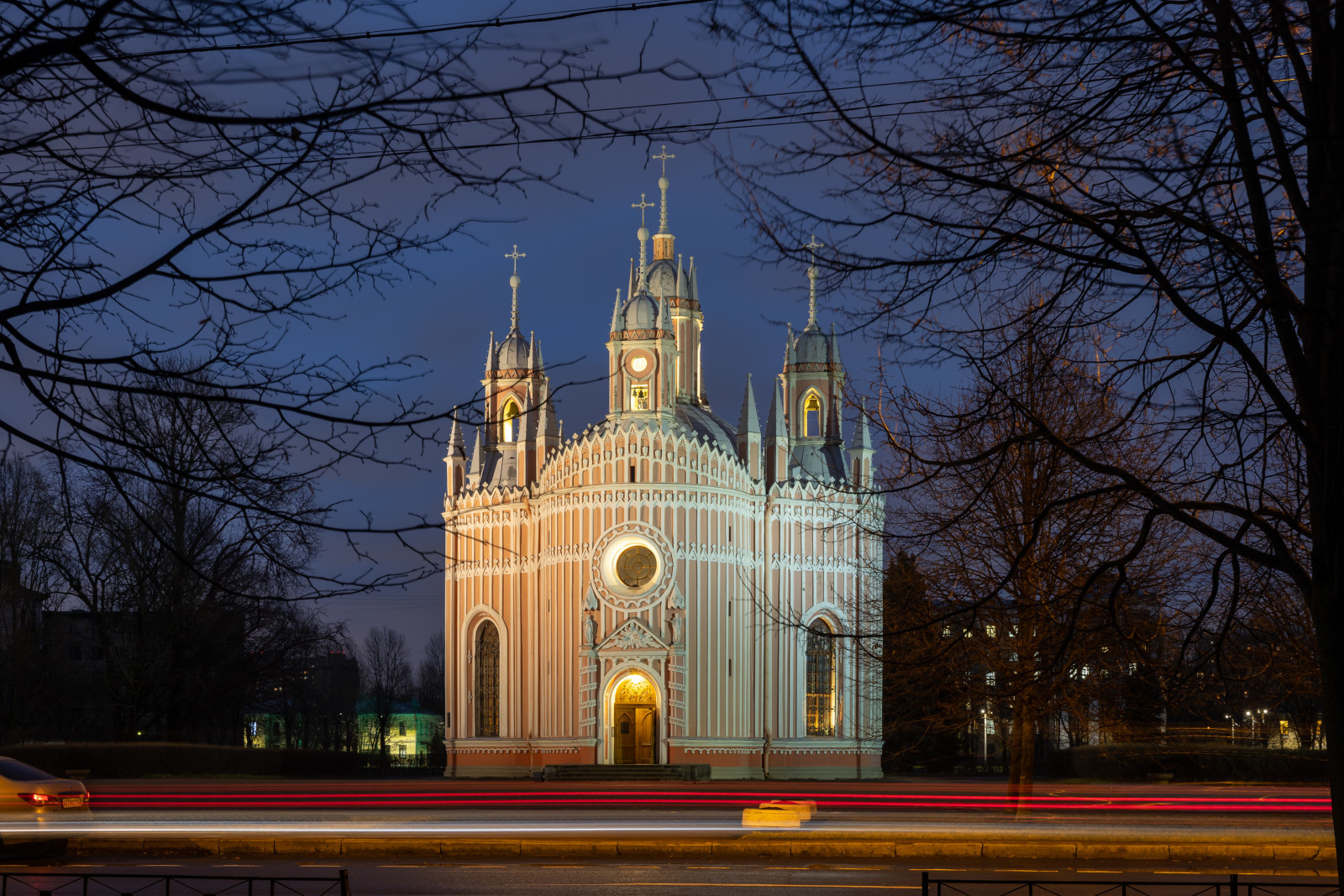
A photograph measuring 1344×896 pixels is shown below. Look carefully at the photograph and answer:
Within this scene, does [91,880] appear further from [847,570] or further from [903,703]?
[847,570]

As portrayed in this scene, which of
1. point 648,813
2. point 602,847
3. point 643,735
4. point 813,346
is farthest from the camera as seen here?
point 813,346

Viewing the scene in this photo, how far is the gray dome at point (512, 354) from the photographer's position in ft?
191

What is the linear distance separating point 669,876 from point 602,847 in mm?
2518

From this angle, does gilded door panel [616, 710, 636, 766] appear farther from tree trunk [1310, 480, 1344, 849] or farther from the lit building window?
tree trunk [1310, 480, 1344, 849]

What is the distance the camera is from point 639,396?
50625 mm

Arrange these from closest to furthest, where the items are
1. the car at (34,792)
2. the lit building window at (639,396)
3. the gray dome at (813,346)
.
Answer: the car at (34,792) < the lit building window at (639,396) < the gray dome at (813,346)

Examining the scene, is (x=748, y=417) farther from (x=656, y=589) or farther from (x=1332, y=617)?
(x=1332, y=617)

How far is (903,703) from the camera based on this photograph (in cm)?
2948

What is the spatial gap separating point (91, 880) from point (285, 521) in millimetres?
12301

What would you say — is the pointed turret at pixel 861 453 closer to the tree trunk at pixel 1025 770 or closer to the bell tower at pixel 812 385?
→ the bell tower at pixel 812 385

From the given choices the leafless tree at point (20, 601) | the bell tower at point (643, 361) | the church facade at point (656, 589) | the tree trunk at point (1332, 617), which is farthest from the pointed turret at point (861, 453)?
the tree trunk at point (1332, 617)

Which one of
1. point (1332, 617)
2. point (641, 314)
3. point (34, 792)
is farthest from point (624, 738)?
point (1332, 617)

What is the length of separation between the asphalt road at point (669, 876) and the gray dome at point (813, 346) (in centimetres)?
3871

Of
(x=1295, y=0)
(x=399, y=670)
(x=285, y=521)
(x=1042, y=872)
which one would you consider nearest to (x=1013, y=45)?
(x=1295, y=0)
